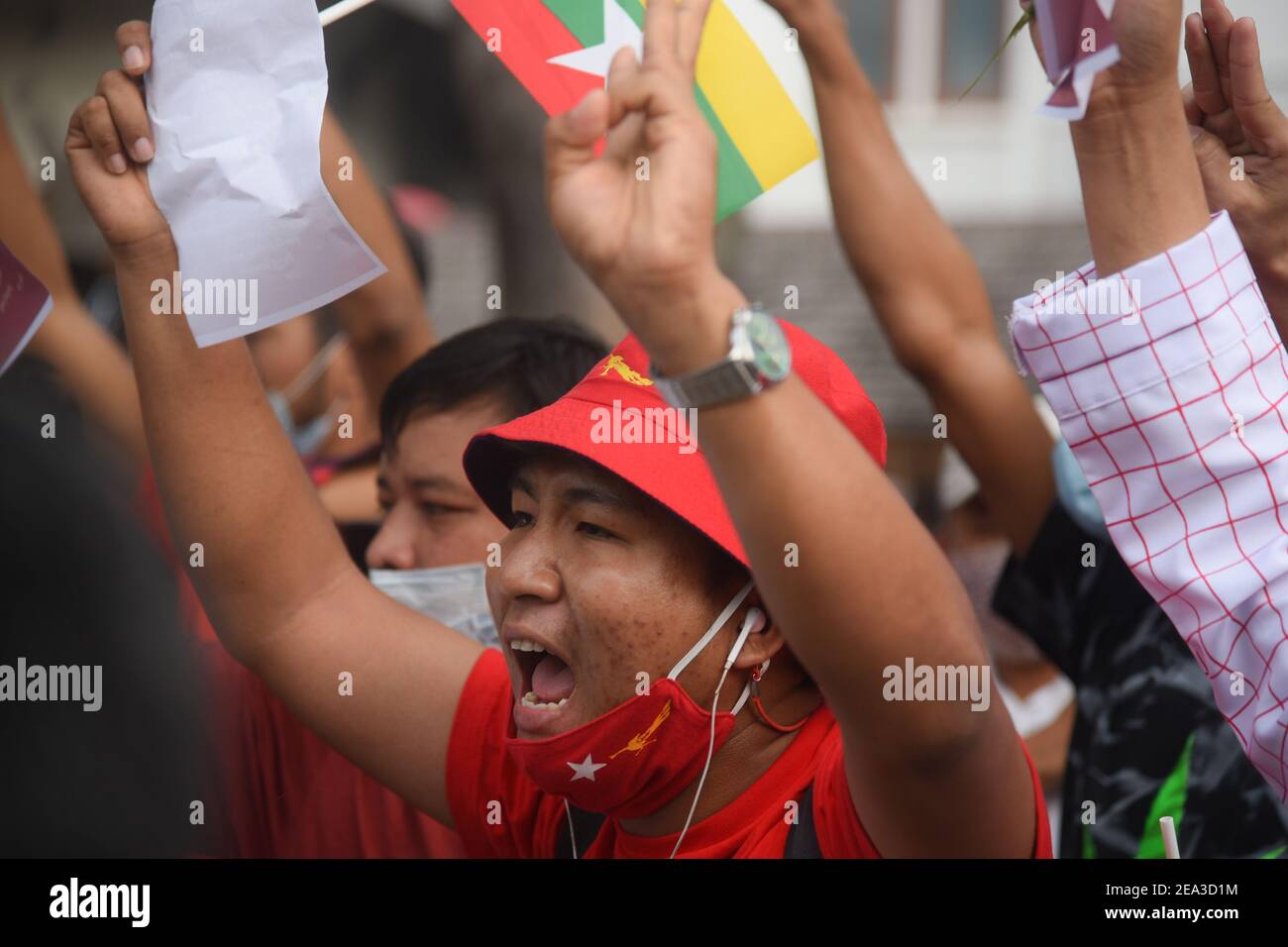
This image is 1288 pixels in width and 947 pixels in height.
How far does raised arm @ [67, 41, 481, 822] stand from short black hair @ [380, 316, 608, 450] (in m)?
0.46

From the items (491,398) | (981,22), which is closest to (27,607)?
(491,398)

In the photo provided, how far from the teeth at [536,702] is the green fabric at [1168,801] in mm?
1021

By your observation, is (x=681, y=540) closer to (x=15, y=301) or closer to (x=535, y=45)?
(x=535, y=45)

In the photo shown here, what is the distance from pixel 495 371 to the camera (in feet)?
7.67

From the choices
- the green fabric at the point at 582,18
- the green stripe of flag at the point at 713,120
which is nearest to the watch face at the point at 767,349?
the green stripe of flag at the point at 713,120

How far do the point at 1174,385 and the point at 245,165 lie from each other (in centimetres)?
103

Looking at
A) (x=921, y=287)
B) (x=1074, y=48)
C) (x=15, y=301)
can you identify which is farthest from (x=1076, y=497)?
(x=15, y=301)

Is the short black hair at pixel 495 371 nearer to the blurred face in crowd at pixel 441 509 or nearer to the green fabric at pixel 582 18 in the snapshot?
the blurred face in crowd at pixel 441 509

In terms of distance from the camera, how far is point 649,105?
1.15 m

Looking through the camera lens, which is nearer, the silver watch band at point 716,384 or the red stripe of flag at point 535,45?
the silver watch band at point 716,384

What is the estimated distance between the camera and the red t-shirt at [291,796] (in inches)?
84.7

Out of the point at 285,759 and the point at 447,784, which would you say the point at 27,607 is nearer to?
the point at 285,759

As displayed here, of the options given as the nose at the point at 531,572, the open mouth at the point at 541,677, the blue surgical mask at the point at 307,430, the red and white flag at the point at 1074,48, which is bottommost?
the open mouth at the point at 541,677

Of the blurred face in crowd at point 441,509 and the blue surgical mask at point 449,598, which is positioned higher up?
the blurred face in crowd at point 441,509
